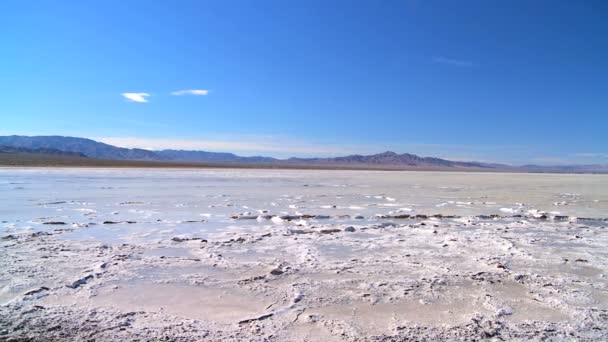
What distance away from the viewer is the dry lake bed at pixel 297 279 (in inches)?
147

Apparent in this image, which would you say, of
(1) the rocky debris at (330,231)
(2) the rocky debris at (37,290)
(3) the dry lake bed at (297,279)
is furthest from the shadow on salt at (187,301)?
(1) the rocky debris at (330,231)

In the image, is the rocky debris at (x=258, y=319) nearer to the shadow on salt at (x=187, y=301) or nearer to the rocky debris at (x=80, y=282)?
the shadow on salt at (x=187, y=301)

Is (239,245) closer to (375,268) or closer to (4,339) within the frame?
(375,268)

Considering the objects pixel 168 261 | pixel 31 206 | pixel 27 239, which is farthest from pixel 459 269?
pixel 31 206

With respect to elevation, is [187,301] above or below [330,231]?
below

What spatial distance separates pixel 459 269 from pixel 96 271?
16.3 ft

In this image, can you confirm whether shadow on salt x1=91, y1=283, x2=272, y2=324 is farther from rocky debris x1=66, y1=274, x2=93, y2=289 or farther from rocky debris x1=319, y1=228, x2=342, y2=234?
rocky debris x1=319, y1=228, x2=342, y2=234

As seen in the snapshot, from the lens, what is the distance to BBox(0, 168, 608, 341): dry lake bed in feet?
12.3

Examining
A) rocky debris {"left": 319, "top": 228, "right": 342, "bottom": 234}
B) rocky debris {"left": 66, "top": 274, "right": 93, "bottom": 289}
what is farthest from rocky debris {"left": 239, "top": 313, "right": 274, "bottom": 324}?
rocky debris {"left": 319, "top": 228, "right": 342, "bottom": 234}

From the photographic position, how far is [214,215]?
10.8 m

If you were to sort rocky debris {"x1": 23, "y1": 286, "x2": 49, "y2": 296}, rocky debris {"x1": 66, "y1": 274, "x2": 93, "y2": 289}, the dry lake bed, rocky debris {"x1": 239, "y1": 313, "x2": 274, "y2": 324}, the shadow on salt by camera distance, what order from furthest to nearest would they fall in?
rocky debris {"x1": 66, "y1": 274, "x2": 93, "y2": 289}
rocky debris {"x1": 23, "y1": 286, "x2": 49, "y2": 296}
the shadow on salt
rocky debris {"x1": 239, "y1": 313, "x2": 274, "y2": 324}
the dry lake bed

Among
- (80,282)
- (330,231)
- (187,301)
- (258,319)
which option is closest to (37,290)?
(80,282)

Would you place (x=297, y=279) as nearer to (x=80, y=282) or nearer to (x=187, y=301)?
(x=187, y=301)

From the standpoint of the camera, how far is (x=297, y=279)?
17.0ft
